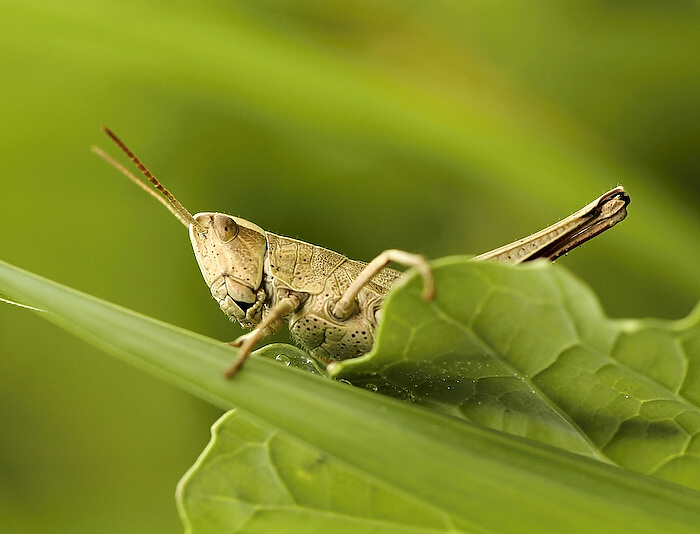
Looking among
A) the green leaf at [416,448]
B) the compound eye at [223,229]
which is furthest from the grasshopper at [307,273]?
the green leaf at [416,448]

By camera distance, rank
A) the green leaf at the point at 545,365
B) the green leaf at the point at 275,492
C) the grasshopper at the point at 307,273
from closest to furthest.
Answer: the green leaf at the point at 545,365 → the green leaf at the point at 275,492 → the grasshopper at the point at 307,273

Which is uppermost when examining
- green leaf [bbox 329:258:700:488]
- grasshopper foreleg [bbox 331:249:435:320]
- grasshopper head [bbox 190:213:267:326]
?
grasshopper head [bbox 190:213:267:326]

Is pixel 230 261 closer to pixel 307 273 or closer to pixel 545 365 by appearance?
pixel 307 273

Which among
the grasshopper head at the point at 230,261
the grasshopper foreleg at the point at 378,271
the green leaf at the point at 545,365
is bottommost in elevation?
the green leaf at the point at 545,365

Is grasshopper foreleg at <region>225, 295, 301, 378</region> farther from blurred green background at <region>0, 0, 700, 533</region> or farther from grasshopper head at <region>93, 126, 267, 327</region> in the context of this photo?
blurred green background at <region>0, 0, 700, 533</region>

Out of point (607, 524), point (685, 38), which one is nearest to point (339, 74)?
point (685, 38)

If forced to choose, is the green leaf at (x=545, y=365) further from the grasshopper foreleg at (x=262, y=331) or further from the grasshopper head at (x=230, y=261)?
the grasshopper head at (x=230, y=261)

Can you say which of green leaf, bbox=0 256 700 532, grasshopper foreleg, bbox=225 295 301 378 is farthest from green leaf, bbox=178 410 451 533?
green leaf, bbox=0 256 700 532
